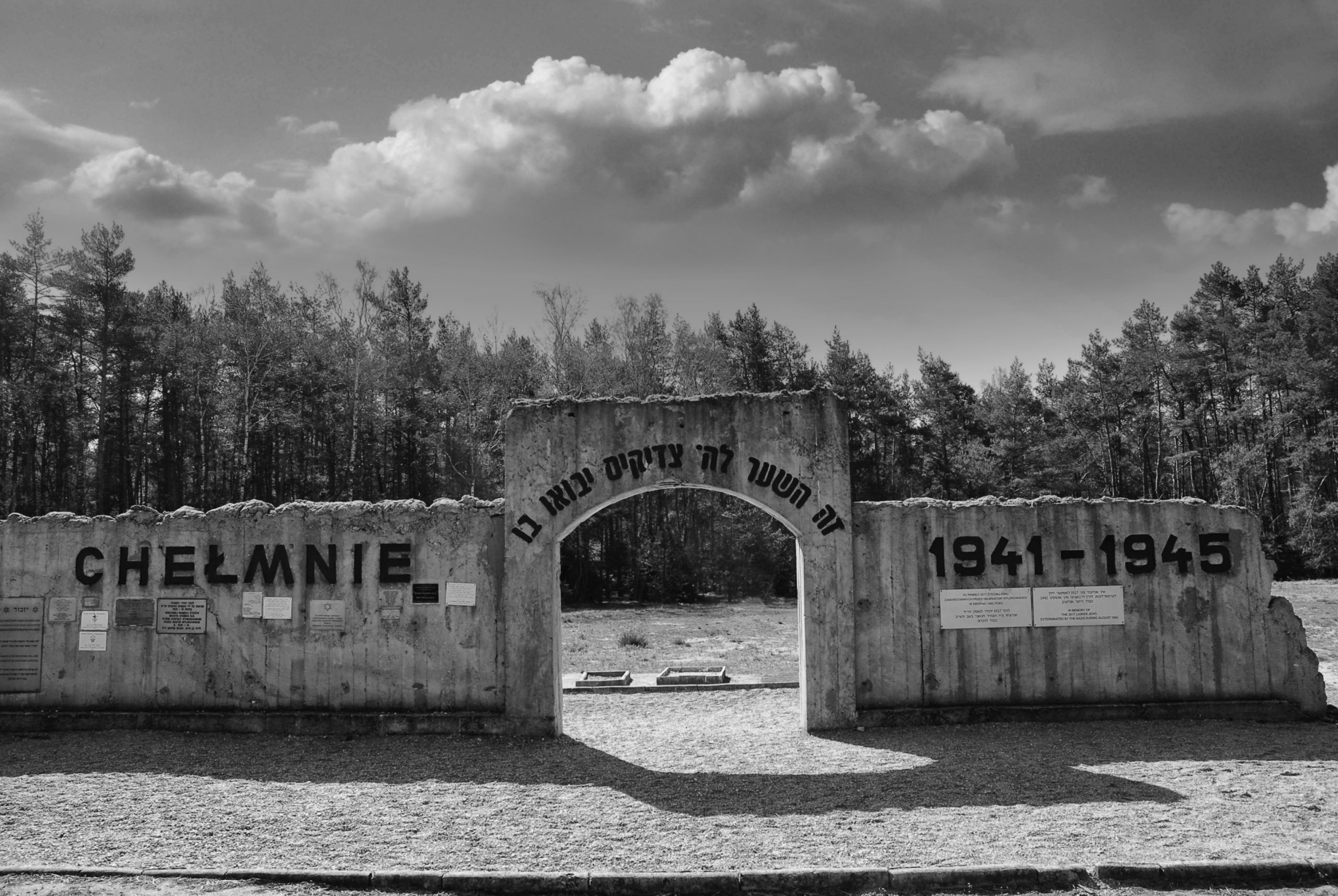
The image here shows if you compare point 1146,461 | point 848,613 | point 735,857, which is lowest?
point 735,857

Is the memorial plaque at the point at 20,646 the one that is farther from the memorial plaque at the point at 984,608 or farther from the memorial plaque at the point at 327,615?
the memorial plaque at the point at 984,608

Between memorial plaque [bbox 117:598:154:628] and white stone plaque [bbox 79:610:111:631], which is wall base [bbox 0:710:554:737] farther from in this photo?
memorial plaque [bbox 117:598:154:628]

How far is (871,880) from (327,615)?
7.81 m

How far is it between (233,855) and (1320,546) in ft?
147

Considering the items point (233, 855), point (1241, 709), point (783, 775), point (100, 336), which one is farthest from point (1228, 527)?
point (100, 336)

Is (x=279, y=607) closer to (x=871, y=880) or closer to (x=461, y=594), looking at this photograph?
(x=461, y=594)

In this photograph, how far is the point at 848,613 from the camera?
1136 centimetres

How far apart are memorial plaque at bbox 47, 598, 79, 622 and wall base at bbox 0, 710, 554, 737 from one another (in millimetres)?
1138

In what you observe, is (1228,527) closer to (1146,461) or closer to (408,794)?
(408,794)

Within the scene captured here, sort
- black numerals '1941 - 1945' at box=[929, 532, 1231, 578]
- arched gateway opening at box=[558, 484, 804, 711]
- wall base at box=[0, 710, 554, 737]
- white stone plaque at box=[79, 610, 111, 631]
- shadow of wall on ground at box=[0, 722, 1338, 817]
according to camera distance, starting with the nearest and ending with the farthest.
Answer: shadow of wall on ground at box=[0, 722, 1338, 817], wall base at box=[0, 710, 554, 737], black numerals '1941 - 1945' at box=[929, 532, 1231, 578], white stone plaque at box=[79, 610, 111, 631], arched gateway opening at box=[558, 484, 804, 711]

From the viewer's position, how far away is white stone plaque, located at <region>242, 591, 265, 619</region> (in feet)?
38.2

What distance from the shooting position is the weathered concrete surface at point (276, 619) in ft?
37.4

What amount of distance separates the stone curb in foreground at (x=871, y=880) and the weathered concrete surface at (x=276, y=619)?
16.2ft

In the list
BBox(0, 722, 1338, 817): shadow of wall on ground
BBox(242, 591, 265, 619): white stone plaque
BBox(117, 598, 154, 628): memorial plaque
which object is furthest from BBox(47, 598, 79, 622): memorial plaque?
BBox(242, 591, 265, 619): white stone plaque
